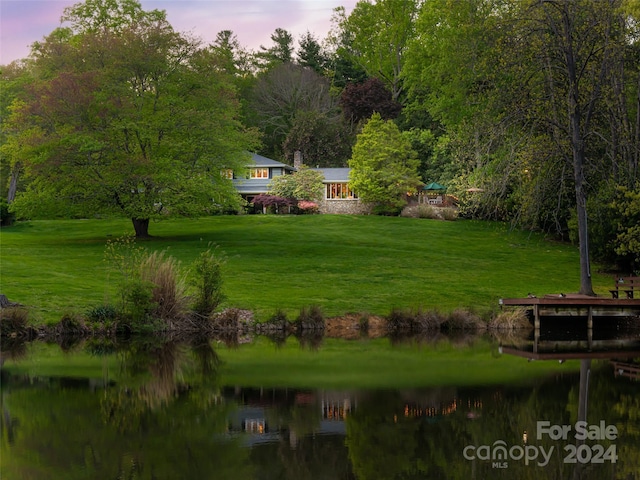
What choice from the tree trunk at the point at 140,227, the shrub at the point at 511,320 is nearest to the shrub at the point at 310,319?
the shrub at the point at 511,320

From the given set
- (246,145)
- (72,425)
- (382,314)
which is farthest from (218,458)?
(246,145)

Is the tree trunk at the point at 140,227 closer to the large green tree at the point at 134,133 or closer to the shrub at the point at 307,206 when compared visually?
the large green tree at the point at 134,133

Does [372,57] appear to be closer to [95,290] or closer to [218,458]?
[95,290]

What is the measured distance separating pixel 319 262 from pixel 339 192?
33.6 m

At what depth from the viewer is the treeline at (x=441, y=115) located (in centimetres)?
3272

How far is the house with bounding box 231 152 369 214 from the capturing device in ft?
241

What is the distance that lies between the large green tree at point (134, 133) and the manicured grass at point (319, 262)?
2.68 meters

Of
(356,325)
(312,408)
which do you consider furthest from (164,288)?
(312,408)

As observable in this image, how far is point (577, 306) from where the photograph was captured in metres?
29.6

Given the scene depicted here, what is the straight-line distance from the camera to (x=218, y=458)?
38.2 ft

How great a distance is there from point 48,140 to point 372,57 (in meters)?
60.9

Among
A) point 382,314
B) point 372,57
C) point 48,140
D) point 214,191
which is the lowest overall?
point 382,314

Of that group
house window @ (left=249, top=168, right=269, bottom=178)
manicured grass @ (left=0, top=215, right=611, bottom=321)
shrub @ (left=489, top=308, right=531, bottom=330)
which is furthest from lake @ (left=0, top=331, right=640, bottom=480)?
house window @ (left=249, top=168, right=269, bottom=178)

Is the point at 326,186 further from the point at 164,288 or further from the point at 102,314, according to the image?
the point at 102,314
